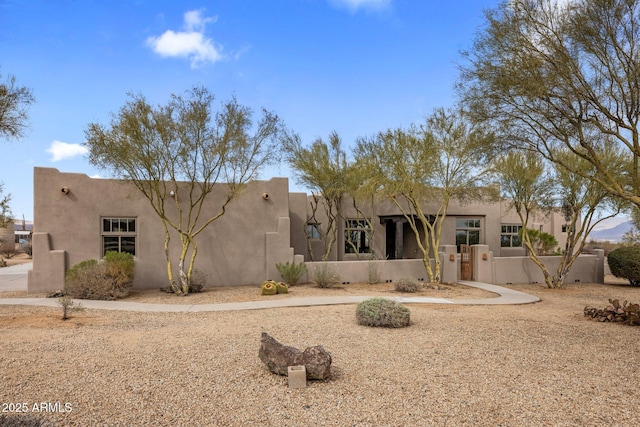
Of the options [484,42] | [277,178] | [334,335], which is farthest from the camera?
[277,178]

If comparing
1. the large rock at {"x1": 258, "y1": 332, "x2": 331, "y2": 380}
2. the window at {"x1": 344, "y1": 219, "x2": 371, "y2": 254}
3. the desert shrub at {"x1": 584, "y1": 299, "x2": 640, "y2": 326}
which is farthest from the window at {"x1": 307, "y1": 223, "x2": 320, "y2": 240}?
the large rock at {"x1": 258, "y1": 332, "x2": 331, "y2": 380}

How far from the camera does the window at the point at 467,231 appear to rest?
24031 millimetres

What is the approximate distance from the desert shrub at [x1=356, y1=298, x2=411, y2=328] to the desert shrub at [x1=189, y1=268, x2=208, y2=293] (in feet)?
25.6

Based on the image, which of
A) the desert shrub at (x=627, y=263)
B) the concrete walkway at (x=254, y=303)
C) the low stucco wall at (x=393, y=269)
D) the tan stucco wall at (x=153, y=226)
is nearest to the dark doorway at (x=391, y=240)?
the low stucco wall at (x=393, y=269)

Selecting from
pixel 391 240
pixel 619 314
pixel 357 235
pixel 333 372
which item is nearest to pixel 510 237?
pixel 391 240

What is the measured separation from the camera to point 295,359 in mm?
5945

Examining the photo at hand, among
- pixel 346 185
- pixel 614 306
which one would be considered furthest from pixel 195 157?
pixel 614 306

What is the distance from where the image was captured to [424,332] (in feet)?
28.5

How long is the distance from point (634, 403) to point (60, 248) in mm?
16541

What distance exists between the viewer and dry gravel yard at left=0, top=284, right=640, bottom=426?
15.8 feet

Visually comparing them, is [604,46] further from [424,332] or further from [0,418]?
[0,418]

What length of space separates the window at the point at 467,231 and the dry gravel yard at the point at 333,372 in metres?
14.0

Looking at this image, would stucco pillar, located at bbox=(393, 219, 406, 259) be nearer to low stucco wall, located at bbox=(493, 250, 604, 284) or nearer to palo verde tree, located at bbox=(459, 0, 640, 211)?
low stucco wall, located at bbox=(493, 250, 604, 284)

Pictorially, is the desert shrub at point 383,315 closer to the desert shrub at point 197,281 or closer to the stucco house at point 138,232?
the desert shrub at point 197,281
